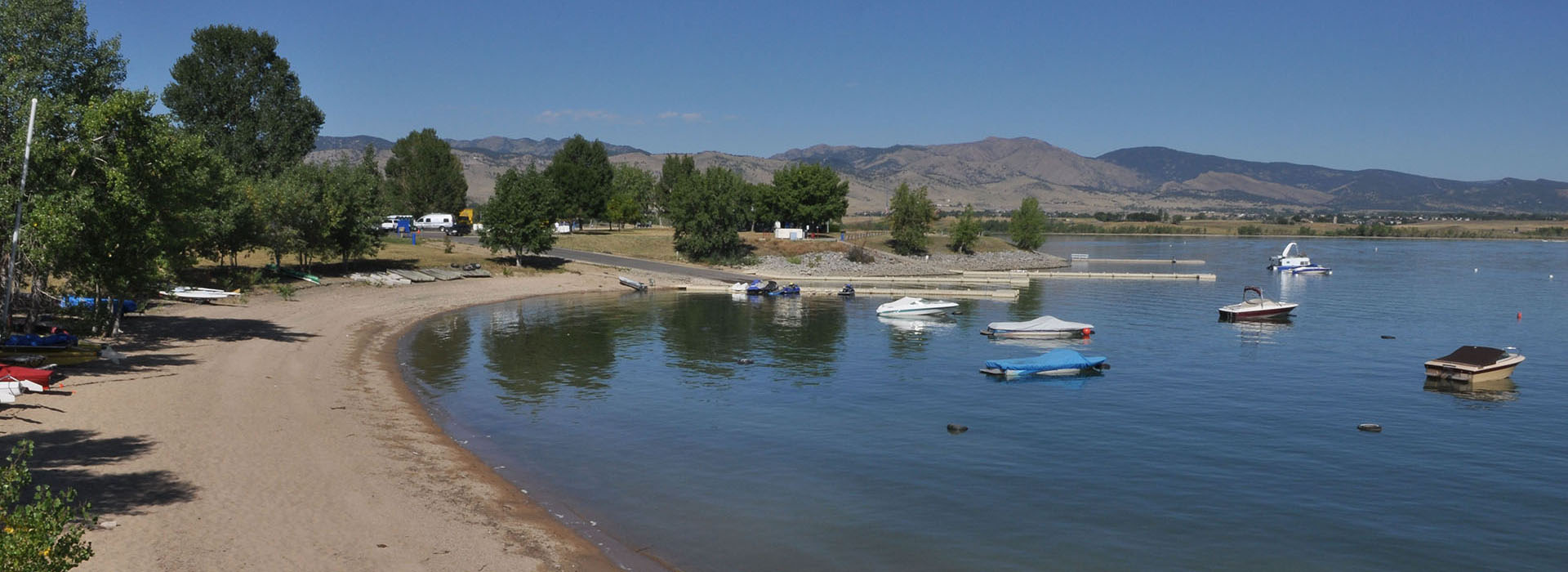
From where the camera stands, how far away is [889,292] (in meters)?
78.9

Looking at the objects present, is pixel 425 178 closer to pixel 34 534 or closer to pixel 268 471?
pixel 268 471

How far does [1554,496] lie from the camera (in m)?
23.6

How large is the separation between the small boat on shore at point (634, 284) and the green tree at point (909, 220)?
46326 mm

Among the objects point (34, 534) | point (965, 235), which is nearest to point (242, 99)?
point (34, 534)

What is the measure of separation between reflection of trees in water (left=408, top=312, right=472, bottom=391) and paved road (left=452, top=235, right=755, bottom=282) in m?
30.4

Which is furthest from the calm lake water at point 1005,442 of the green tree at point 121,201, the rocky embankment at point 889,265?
the rocky embankment at point 889,265

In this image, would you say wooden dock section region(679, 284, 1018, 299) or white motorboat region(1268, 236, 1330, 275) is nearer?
wooden dock section region(679, 284, 1018, 299)

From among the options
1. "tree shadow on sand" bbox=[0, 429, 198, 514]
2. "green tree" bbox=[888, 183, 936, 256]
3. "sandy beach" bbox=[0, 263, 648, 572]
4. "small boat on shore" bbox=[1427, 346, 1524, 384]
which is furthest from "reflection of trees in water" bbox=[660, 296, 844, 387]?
"green tree" bbox=[888, 183, 936, 256]

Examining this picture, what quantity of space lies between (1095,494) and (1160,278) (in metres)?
81.4

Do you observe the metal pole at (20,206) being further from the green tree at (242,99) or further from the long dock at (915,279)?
the long dock at (915,279)

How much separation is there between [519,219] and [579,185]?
1326 inches

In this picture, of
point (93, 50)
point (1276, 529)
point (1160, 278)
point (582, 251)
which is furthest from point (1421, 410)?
point (582, 251)

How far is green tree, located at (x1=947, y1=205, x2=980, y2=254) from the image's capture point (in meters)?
125

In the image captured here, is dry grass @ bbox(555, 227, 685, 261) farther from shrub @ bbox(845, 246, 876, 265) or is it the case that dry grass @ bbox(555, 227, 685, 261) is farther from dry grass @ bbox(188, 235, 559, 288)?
shrub @ bbox(845, 246, 876, 265)
